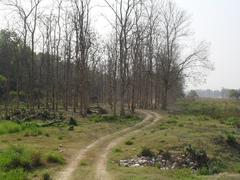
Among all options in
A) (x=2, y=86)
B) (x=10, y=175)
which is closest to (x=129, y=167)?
(x=10, y=175)

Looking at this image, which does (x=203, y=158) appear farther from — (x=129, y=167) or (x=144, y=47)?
(x=144, y=47)

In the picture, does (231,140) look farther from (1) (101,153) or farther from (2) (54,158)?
(2) (54,158)

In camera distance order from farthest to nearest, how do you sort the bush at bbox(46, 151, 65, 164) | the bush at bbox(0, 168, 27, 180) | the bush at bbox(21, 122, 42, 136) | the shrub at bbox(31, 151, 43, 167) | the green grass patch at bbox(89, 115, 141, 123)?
the green grass patch at bbox(89, 115, 141, 123) → the bush at bbox(21, 122, 42, 136) → the bush at bbox(46, 151, 65, 164) → the shrub at bbox(31, 151, 43, 167) → the bush at bbox(0, 168, 27, 180)

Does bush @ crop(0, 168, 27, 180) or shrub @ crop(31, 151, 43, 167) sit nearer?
bush @ crop(0, 168, 27, 180)

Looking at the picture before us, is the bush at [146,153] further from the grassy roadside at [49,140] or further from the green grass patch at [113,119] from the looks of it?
the green grass patch at [113,119]

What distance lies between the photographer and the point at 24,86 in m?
66.2

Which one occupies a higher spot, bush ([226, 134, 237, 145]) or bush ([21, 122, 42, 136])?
bush ([21, 122, 42, 136])

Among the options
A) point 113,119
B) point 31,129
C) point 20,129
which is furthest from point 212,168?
point 113,119

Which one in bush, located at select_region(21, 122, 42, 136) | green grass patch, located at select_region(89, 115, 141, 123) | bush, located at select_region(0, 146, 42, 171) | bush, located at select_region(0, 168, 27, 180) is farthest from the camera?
green grass patch, located at select_region(89, 115, 141, 123)

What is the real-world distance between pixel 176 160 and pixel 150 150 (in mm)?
1682

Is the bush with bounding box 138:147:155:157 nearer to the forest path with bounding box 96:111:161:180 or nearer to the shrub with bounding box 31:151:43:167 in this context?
the forest path with bounding box 96:111:161:180

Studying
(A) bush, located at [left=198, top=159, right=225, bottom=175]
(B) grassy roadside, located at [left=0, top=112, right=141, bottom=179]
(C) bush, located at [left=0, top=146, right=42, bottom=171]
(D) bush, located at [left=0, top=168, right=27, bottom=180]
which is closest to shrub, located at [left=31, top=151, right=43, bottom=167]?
(C) bush, located at [left=0, top=146, right=42, bottom=171]

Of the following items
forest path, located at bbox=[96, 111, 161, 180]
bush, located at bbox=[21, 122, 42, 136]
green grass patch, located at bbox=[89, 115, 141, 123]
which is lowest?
forest path, located at bbox=[96, 111, 161, 180]

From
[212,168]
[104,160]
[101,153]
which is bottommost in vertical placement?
[212,168]
